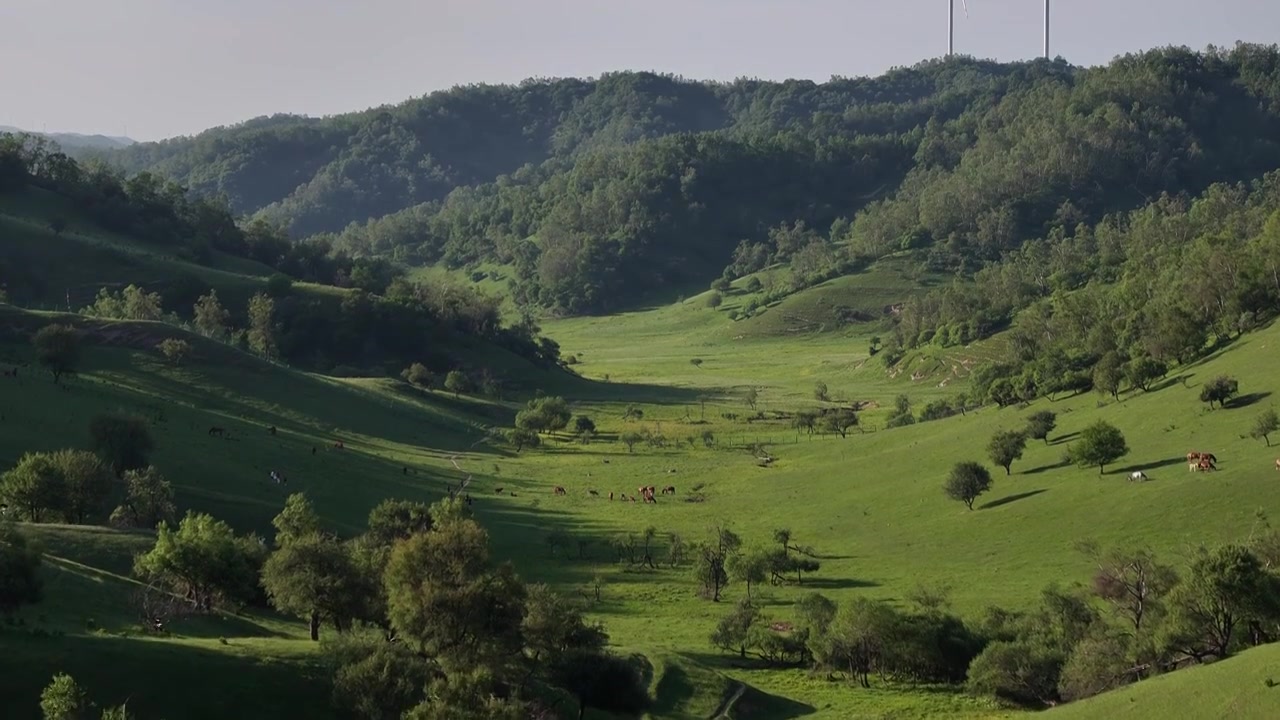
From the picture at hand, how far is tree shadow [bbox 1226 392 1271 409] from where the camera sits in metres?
78.7

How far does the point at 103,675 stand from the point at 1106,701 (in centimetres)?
2811

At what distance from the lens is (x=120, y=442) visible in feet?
245

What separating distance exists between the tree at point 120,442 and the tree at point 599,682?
3788 cm

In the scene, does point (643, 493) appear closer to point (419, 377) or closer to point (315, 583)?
point (315, 583)

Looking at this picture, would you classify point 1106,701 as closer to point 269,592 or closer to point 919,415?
point 269,592

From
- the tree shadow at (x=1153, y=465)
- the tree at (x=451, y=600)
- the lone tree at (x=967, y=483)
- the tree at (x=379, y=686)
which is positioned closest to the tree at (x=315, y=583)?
the tree at (x=451, y=600)

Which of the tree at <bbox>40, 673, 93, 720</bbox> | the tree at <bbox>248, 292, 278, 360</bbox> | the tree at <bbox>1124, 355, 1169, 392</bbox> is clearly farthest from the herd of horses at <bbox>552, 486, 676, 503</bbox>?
the tree at <bbox>40, 673, 93, 720</bbox>

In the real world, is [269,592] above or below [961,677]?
above

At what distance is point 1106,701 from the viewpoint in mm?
40219

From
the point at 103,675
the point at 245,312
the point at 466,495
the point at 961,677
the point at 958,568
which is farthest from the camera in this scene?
the point at 245,312

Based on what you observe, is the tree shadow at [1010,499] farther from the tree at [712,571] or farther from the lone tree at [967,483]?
the tree at [712,571]

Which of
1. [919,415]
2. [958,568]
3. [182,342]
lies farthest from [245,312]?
[958,568]

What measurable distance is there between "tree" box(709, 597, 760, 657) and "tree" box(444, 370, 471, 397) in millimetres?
93871

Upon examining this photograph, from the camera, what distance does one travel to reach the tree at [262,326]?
510 ft
